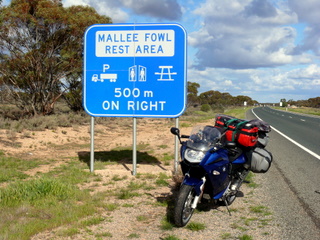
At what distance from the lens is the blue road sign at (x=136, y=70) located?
26.7 ft

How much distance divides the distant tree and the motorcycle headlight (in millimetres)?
18890

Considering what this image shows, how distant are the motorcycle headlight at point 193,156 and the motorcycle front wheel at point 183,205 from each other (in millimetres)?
369

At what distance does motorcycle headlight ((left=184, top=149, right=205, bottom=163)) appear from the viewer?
446 centimetres

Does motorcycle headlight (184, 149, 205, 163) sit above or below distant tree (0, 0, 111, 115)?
below

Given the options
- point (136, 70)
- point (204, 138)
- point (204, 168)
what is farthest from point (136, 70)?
point (204, 168)

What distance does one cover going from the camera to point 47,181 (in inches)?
244

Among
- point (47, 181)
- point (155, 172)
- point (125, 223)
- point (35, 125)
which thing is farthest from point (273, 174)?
point (35, 125)

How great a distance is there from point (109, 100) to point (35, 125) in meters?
10.8

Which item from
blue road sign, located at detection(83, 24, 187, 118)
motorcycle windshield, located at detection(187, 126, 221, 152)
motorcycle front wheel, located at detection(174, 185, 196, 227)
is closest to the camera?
motorcycle front wheel, located at detection(174, 185, 196, 227)

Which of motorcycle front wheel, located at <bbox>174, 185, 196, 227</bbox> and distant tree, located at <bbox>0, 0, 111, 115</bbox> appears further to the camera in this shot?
distant tree, located at <bbox>0, 0, 111, 115</bbox>

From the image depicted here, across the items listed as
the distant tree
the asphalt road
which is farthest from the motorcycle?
the distant tree

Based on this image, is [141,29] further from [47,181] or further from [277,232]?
[277,232]

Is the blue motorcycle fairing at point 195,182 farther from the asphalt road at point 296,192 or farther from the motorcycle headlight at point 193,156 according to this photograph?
the asphalt road at point 296,192

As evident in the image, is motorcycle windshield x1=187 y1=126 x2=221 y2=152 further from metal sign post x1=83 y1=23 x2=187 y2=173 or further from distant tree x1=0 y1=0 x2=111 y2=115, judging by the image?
distant tree x1=0 y1=0 x2=111 y2=115
